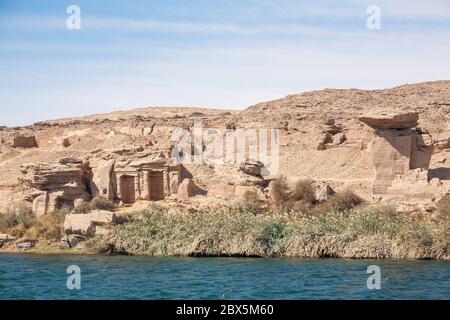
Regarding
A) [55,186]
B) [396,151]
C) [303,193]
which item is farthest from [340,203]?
[55,186]

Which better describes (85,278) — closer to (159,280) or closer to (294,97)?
(159,280)

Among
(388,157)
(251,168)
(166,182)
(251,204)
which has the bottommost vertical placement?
(251,204)

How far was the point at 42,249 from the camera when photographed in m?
28.4

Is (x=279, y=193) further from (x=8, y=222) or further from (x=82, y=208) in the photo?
(x=8, y=222)

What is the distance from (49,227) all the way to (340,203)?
1069 centimetres

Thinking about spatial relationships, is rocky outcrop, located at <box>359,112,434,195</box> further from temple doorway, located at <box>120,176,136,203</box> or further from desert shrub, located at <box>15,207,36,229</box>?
desert shrub, located at <box>15,207,36,229</box>

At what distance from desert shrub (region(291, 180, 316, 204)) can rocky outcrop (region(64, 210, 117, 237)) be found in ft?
23.3

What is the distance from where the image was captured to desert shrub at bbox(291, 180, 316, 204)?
30.8 metres

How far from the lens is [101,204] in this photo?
31000 mm

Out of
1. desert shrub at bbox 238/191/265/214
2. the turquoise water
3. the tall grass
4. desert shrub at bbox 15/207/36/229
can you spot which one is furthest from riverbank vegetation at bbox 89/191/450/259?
desert shrub at bbox 15/207/36/229

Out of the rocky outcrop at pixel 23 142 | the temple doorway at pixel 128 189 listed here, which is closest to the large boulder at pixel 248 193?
the temple doorway at pixel 128 189

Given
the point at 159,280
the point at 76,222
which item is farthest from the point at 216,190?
the point at 159,280

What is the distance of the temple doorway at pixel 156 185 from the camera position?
108ft

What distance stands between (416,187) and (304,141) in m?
12.6
